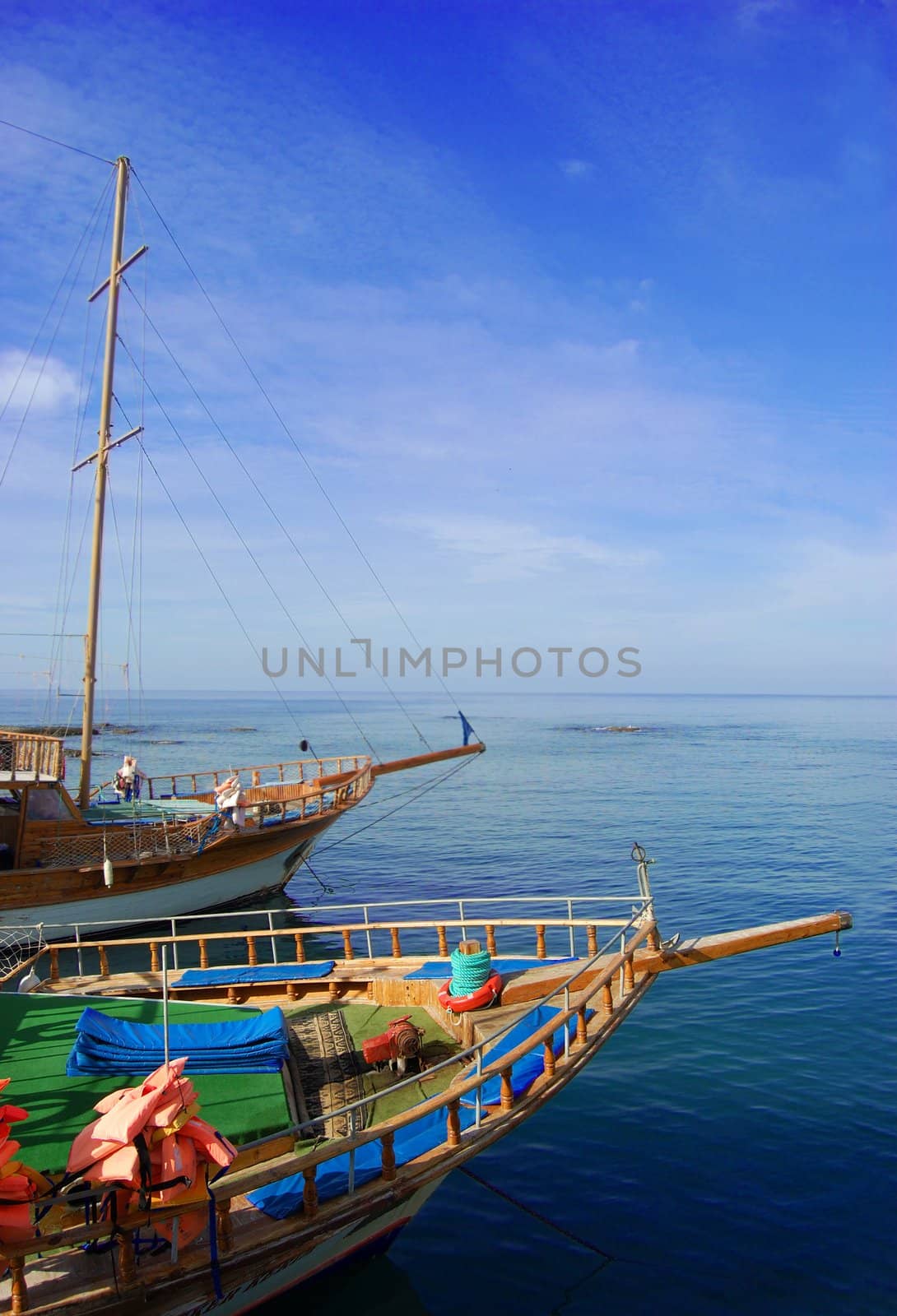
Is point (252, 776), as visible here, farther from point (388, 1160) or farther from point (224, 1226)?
point (224, 1226)

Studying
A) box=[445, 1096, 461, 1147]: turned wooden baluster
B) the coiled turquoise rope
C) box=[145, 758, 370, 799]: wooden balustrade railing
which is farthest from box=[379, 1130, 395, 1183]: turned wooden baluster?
box=[145, 758, 370, 799]: wooden balustrade railing

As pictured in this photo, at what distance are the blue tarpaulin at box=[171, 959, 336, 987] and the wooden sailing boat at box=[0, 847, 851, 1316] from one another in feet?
0.13

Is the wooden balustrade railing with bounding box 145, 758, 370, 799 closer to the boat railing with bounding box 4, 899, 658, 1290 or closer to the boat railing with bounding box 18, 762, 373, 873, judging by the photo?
the boat railing with bounding box 18, 762, 373, 873

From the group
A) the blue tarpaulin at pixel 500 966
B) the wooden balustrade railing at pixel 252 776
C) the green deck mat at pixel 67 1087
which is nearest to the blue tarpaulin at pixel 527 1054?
the blue tarpaulin at pixel 500 966

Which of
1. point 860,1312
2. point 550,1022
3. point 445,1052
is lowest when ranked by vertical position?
point 860,1312

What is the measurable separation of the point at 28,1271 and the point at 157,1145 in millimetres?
1863

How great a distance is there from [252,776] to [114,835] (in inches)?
1206

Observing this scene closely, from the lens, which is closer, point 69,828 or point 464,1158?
point 464,1158

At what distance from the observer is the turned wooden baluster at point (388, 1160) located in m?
8.36

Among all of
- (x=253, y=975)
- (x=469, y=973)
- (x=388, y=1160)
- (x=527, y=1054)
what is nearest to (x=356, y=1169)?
(x=388, y=1160)

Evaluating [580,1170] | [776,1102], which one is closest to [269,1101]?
[580,1170]

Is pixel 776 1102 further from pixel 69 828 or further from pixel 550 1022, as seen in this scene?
pixel 69 828

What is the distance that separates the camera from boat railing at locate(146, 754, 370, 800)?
107 ft

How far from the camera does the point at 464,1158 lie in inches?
347
